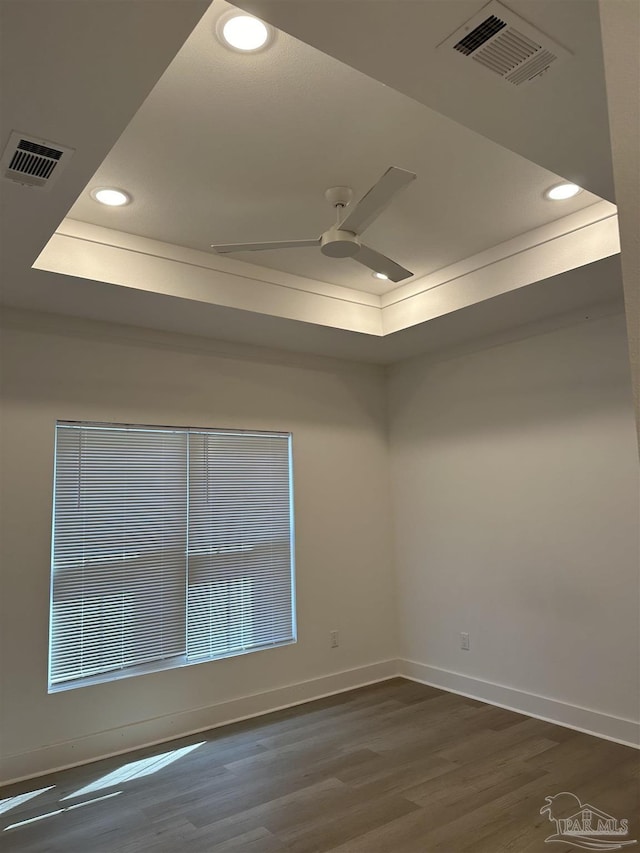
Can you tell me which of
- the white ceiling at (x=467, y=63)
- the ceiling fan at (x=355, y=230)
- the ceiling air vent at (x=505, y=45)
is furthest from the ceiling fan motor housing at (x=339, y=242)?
the ceiling air vent at (x=505, y=45)

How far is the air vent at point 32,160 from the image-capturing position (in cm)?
202

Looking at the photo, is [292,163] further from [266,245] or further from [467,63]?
[467,63]

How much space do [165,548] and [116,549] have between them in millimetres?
331

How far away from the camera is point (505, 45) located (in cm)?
169

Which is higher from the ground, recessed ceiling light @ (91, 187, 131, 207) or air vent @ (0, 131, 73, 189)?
recessed ceiling light @ (91, 187, 131, 207)

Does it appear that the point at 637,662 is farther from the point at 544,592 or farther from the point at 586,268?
the point at 586,268

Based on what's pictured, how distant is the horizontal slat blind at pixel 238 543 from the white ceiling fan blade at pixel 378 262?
1.86 meters

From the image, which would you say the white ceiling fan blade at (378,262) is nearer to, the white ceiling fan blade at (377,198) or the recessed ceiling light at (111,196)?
the white ceiling fan blade at (377,198)

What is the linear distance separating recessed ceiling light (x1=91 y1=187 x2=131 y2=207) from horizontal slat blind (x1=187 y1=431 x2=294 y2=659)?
66.4 inches

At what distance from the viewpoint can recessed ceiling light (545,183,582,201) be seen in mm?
2949

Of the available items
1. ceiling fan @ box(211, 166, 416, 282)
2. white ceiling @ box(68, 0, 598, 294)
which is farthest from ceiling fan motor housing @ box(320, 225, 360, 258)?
white ceiling @ box(68, 0, 598, 294)

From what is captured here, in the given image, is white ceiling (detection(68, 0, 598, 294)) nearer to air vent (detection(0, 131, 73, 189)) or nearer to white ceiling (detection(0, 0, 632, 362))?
white ceiling (detection(0, 0, 632, 362))

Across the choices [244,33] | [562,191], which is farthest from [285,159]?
[562,191]

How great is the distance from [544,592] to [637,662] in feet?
2.21
